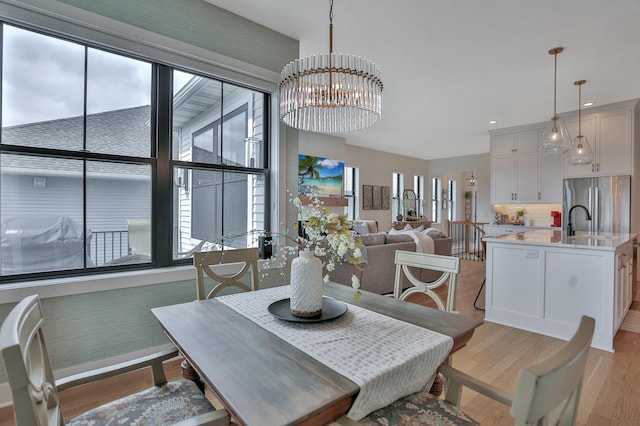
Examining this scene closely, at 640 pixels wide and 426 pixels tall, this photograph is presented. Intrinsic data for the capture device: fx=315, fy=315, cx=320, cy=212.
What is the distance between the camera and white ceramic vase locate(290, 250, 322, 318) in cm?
144

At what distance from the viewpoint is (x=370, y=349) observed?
1.16m

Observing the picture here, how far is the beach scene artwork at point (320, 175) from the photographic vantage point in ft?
22.4

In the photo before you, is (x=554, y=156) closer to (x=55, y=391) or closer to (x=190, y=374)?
(x=190, y=374)

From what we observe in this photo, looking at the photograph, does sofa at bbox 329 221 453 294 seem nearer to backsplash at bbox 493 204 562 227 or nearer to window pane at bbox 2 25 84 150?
window pane at bbox 2 25 84 150

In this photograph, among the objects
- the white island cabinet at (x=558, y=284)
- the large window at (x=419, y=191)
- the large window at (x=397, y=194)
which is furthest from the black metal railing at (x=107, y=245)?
the large window at (x=419, y=191)

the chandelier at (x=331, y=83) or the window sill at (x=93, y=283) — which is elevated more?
the chandelier at (x=331, y=83)

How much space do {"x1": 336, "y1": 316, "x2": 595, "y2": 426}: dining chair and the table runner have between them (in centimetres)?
8

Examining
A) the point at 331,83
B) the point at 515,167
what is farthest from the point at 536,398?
the point at 515,167

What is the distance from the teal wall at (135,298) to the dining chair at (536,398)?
6.29 ft

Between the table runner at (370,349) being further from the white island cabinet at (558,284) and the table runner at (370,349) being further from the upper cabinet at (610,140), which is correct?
the upper cabinet at (610,140)

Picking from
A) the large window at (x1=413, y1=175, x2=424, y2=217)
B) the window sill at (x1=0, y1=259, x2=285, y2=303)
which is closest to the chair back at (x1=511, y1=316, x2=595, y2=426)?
the window sill at (x1=0, y1=259, x2=285, y2=303)

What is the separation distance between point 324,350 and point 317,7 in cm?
267

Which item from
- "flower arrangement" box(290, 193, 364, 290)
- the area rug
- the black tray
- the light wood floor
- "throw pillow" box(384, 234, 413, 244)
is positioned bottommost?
the light wood floor

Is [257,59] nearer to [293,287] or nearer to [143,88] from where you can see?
[143,88]
